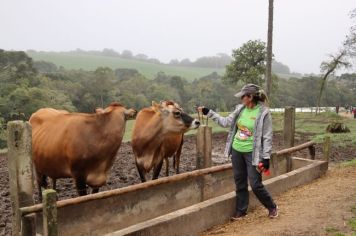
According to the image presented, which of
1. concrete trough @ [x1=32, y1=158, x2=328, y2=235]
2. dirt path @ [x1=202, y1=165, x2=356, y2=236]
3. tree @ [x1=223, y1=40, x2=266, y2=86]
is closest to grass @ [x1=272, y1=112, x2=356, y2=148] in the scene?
tree @ [x1=223, y1=40, x2=266, y2=86]

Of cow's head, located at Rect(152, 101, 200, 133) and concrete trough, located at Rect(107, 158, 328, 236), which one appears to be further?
cow's head, located at Rect(152, 101, 200, 133)

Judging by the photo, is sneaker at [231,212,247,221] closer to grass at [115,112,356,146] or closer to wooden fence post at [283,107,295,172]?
wooden fence post at [283,107,295,172]

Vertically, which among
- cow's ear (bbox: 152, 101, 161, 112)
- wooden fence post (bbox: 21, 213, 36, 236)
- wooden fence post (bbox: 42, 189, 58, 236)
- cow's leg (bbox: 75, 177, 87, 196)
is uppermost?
cow's ear (bbox: 152, 101, 161, 112)

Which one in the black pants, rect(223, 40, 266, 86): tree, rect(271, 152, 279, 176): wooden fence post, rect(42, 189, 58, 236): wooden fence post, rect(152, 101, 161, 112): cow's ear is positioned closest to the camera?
rect(42, 189, 58, 236): wooden fence post

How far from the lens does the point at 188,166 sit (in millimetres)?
11992

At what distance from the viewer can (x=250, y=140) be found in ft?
18.1

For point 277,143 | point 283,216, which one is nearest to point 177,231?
point 283,216

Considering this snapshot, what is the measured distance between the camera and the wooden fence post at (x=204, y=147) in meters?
7.10

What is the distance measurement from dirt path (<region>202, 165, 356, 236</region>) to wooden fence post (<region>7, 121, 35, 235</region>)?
2.29 meters

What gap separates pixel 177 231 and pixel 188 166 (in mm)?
6854

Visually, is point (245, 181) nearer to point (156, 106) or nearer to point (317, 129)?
point (156, 106)

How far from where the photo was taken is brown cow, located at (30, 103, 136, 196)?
20.2 feet

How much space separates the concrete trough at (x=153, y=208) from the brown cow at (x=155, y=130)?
977 millimetres

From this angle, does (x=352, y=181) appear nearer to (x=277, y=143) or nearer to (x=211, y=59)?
(x=277, y=143)
